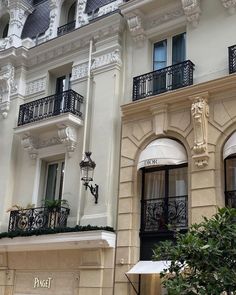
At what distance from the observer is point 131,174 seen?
40.9 feet

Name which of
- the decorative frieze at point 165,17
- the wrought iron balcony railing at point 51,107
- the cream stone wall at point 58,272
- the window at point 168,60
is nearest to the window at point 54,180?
the wrought iron balcony railing at point 51,107

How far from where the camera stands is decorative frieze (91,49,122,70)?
45.6 ft

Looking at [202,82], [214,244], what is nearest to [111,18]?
[202,82]

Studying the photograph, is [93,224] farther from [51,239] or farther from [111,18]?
[111,18]

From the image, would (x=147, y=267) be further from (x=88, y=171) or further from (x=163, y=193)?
(x=88, y=171)

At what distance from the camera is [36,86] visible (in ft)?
52.8

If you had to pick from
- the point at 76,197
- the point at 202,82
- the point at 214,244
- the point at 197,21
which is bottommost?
the point at 214,244

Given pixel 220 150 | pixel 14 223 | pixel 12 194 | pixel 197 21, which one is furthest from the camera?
pixel 12 194

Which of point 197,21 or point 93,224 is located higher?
point 197,21

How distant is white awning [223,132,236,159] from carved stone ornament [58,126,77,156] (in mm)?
4855

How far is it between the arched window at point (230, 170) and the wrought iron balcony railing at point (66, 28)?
7.62 meters

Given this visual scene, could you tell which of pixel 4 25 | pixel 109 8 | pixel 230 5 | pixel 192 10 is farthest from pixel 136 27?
pixel 4 25

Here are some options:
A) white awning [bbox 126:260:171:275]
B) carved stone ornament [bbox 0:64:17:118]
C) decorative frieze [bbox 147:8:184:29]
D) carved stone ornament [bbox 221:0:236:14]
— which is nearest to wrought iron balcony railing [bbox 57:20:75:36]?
carved stone ornament [bbox 0:64:17:118]

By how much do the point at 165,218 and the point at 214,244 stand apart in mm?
4565
